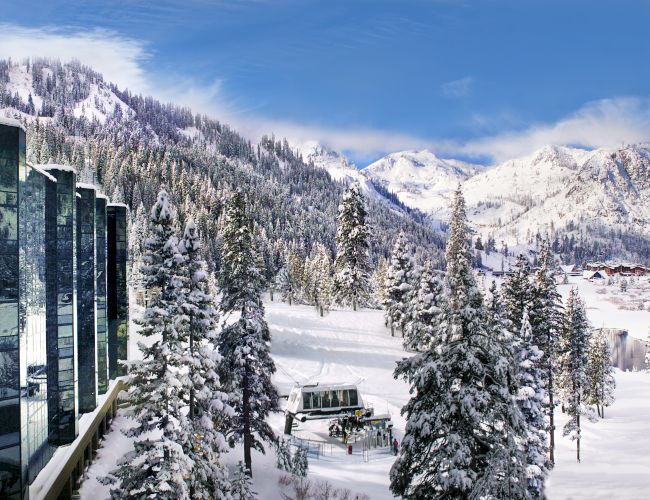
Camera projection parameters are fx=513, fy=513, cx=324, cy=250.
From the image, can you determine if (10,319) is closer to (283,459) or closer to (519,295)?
(283,459)

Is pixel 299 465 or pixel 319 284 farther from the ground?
pixel 319 284

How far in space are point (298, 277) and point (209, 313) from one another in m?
94.6

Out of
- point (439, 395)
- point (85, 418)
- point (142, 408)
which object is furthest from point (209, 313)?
point (85, 418)

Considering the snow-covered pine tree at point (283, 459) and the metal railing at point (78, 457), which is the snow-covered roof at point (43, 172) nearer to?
the metal railing at point (78, 457)

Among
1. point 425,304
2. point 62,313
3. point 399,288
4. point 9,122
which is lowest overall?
point 425,304

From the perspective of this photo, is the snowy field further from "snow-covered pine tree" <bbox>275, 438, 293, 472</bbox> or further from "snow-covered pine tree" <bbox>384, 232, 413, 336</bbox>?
"snow-covered pine tree" <bbox>384, 232, 413, 336</bbox>

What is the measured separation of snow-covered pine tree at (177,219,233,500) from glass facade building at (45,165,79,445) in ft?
18.8

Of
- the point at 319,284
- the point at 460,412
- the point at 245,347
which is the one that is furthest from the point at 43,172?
the point at 319,284

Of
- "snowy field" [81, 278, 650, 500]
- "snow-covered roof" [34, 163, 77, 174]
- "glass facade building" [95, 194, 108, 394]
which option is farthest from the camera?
"snowy field" [81, 278, 650, 500]

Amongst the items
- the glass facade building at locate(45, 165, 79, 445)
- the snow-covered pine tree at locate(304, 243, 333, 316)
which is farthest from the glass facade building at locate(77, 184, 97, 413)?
the snow-covered pine tree at locate(304, 243, 333, 316)

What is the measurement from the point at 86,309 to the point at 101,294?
3.32 m

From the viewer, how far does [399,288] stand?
53.4 metres

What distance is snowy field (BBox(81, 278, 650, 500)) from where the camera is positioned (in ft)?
88.3

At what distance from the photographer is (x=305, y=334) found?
50750mm
